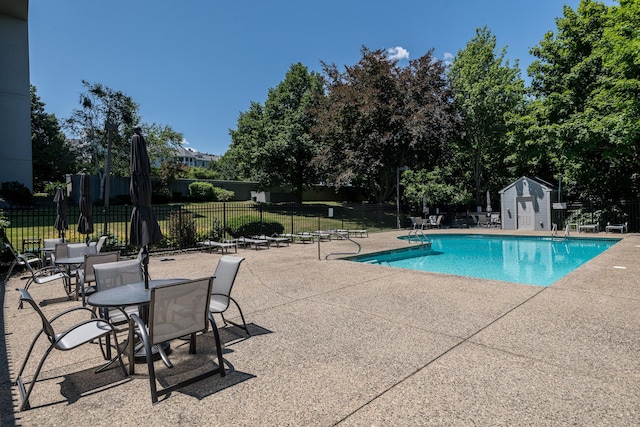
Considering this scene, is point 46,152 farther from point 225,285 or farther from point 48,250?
point 225,285

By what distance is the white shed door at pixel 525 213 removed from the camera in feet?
69.8

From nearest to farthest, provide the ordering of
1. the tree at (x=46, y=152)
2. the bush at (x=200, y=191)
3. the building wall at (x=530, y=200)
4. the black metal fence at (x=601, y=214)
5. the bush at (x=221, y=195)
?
the black metal fence at (x=601, y=214)
the building wall at (x=530, y=200)
the bush at (x=200, y=191)
the bush at (x=221, y=195)
the tree at (x=46, y=152)

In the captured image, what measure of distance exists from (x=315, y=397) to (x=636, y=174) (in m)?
26.5

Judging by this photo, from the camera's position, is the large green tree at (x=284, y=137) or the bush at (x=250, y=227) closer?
the bush at (x=250, y=227)

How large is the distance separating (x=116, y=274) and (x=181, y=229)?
28.7 ft

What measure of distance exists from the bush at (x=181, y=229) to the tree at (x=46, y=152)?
82.2 feet

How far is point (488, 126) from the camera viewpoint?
88.9 ft

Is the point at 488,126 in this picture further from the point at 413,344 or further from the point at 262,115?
the point at 413,344

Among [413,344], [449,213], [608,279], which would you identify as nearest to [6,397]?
[413,344]

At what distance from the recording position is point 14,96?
21.3 m

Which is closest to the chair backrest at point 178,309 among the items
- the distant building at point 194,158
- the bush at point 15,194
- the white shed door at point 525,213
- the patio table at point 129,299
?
the patio table at point 129,299

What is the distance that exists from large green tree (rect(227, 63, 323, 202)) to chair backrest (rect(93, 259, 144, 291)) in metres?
22.2

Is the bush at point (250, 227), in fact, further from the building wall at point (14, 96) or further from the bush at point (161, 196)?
the building wall at point (14, 96)

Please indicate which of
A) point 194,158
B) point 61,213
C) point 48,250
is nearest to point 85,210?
point 61,213
